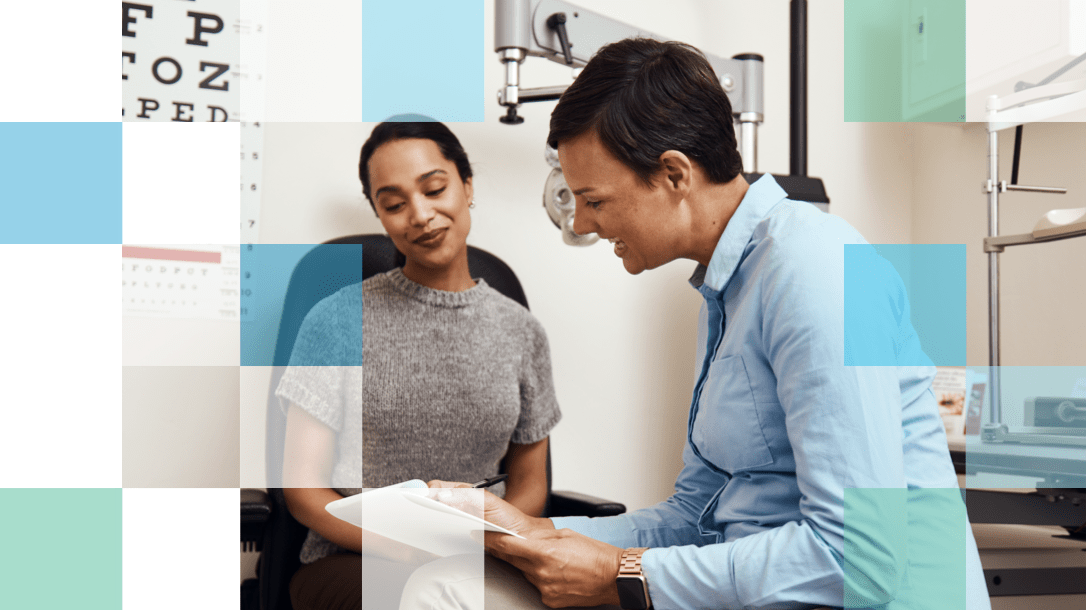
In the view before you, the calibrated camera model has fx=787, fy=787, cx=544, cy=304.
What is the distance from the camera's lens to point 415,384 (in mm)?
1178

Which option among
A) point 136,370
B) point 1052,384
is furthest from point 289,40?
point 1052,384

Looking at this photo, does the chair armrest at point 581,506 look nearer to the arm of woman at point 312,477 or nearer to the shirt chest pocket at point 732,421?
the arm of woman at point 312,477

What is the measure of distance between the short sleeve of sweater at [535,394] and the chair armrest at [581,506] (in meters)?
0.10

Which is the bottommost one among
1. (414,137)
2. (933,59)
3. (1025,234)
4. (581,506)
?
(581,506)

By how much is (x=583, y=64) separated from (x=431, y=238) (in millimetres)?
445

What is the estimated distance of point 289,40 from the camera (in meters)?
1.32

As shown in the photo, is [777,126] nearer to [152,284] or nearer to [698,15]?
[698,15]

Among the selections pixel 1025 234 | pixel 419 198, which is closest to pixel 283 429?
pixel 419 198

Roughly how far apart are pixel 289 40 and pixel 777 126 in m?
1.07

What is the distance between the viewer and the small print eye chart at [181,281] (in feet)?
4.00

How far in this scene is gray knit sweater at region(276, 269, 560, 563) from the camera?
112 centimetres

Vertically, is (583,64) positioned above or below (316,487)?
above
